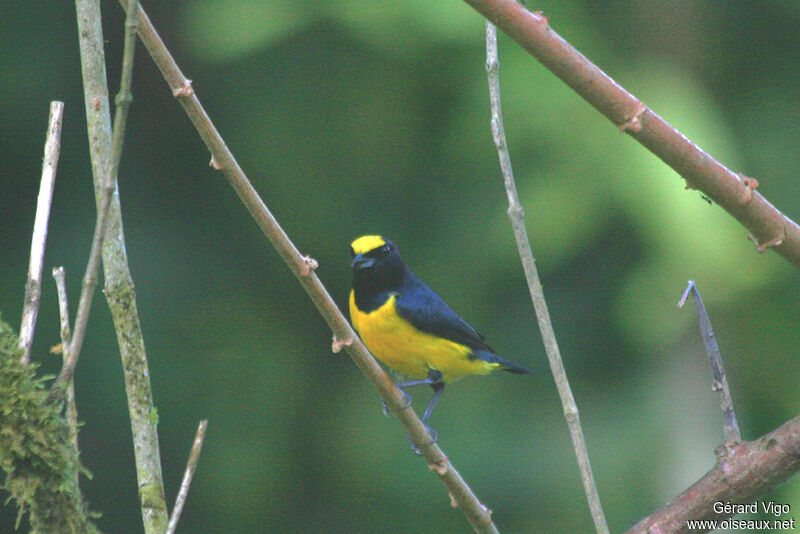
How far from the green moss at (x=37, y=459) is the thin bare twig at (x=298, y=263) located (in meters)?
0.51

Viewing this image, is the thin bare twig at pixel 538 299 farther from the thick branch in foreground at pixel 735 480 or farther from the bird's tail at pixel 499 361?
the bird's tail at pixel 499 361

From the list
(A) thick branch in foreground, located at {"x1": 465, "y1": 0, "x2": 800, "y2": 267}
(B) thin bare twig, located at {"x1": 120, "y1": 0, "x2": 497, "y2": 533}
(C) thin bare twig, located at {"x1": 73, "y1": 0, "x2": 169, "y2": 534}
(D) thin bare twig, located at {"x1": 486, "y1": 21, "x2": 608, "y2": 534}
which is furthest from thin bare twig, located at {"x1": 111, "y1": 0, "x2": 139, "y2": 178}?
(D) thin bare twig, located at {"x1": 486, "y1": 21, "x2": 608, "y2": 534}

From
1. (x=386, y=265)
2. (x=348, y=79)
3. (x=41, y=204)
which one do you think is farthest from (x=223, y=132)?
(x=41, y=204)

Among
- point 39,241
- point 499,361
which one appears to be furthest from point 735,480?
point 499,361

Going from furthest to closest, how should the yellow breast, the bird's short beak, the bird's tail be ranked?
the bird's tail < the bird's short beak < the yellow breast

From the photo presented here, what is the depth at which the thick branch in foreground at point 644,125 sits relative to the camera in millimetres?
1209

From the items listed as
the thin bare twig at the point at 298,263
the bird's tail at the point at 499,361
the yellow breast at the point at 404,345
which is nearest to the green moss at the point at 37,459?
the thin bare twig at the point at 298,263

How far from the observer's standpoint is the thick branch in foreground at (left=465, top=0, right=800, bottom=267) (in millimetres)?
1209

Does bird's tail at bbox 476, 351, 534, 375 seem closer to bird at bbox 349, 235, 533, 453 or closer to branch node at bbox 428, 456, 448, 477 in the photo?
bird at bbox 349, 235, 533, 453

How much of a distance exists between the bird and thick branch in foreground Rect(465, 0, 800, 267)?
2.12 metres

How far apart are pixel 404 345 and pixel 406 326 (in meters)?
0.08

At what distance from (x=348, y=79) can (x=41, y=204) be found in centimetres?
463

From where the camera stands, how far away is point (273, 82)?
6.20 m

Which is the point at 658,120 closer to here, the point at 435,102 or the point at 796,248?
the point at 796,248
